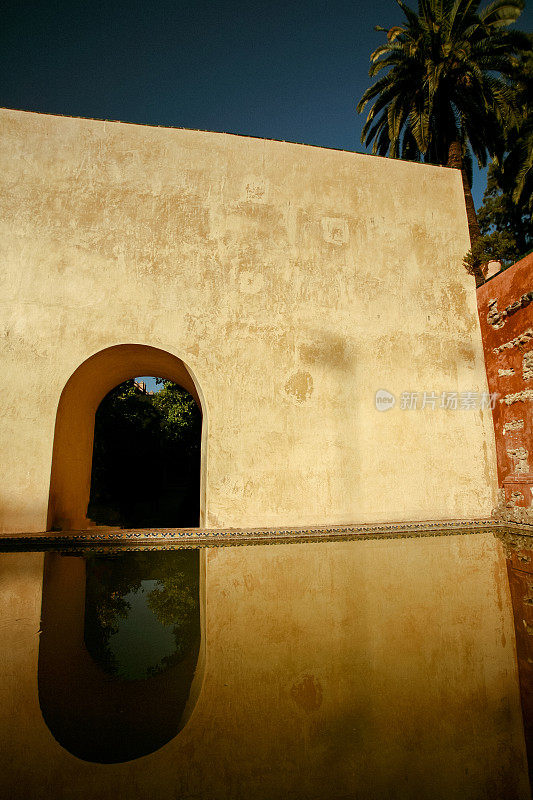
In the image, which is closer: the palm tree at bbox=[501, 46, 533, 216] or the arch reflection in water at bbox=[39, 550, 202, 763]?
the arch reflection in water at bbox=[39, 550, 202, 763]

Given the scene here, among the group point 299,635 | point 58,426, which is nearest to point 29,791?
point 299,635

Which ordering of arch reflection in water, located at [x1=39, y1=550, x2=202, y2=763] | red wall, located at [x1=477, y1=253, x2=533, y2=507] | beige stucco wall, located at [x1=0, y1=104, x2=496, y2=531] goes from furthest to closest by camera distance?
1. red wall, located at [x1=477, y1=253, x2=533, y2=507]
2. beige stucco wall, located at [x1=0, y1=104, x2=496, y2=531]
3. arch reflection in water, located at [x1=39, y1=550, x2=202, y2=763]

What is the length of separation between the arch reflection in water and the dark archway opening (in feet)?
24.7

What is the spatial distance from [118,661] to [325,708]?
90 cm

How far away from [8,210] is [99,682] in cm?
647

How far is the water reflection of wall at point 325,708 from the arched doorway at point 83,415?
319cm

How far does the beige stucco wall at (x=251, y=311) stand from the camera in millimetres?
5859

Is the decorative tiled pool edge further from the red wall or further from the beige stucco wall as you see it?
the red wall

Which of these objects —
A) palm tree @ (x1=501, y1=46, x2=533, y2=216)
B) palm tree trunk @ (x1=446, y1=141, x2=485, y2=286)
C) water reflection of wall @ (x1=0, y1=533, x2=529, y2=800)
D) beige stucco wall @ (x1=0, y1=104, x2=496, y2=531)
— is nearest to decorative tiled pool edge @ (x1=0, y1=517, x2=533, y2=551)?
beige stucco wall @ (x1=0, y1=104, x2=496, y2=531)

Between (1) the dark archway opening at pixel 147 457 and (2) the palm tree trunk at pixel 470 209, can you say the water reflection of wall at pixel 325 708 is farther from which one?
(1) the dark archway opening at pixel 147 457

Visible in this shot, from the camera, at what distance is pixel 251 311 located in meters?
6.34

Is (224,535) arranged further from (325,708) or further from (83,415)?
(325,708)

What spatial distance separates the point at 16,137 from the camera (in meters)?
6.36

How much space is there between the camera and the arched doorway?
232 inches
